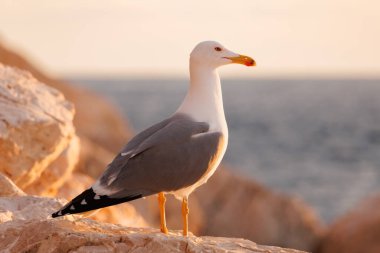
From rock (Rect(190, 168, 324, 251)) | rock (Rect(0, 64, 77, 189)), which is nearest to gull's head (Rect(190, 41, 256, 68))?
rock (Rect(0, 64, 77, 189))

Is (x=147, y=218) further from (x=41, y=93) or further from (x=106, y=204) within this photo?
(x=106, y=204)

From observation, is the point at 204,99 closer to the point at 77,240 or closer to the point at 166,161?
the point at 166,161

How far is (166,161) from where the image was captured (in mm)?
5984

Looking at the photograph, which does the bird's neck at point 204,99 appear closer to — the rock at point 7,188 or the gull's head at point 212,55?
the gull's head at point 212,55

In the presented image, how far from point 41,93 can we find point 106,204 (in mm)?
2145

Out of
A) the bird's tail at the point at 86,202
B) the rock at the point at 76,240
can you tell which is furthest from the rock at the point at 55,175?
the rock at the point at 76,240

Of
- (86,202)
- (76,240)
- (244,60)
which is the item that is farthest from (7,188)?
(244,60)

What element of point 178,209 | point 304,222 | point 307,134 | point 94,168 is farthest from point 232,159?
point 94,168

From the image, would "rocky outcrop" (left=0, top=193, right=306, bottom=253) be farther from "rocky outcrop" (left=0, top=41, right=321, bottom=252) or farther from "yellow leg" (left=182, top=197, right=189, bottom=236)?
"yellow leg" (left=182, top=197, right=189, bottom=236)

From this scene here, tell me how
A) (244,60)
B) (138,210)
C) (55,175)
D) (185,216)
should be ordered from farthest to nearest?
(138,210), (55,175), (244,60), (185,216)

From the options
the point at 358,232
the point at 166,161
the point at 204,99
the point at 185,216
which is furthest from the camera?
the point at 358,232

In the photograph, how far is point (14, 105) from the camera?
7137mm

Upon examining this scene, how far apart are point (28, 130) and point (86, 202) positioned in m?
1.71

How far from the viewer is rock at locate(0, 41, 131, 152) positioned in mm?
17172
